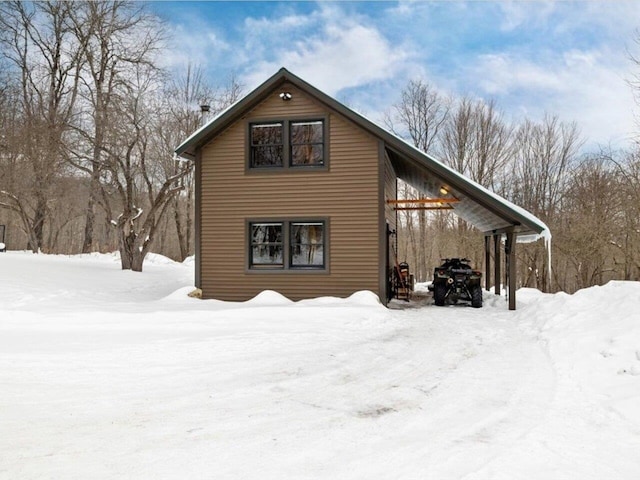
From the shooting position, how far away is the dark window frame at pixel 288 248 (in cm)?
1151

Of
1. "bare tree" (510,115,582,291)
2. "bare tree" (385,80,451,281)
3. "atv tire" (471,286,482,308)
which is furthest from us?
"bare tree" (385,80,451,281)

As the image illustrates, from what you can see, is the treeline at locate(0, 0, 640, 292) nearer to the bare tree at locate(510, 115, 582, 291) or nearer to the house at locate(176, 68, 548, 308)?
the bare tree at locate(510, 115, 582, 291)

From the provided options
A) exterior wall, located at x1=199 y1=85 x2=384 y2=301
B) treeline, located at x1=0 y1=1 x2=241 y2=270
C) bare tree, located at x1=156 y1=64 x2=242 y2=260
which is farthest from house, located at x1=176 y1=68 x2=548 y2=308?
treeline, located at x1=0 y1=1 x2=241 y2=270

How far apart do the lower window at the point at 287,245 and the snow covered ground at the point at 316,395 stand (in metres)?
3.12

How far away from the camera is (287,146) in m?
11.8

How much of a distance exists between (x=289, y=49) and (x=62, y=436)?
29482 mm

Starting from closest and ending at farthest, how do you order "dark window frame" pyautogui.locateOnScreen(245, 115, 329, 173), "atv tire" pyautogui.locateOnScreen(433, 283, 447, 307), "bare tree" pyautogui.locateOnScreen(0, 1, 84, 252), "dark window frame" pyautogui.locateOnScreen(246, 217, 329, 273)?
"dark window frame" pyautogui.locateOnScreen(246, 217, 329, 273) < "dark window frame" pyautogui.locateOnScreen(245, 115, 329, 173) < "atv tire" pyautogui.locateOnScreen(433, 283, 447, 307) < "bare tree" pyautogui.locateOnScreen(0, 1, 84, 252)

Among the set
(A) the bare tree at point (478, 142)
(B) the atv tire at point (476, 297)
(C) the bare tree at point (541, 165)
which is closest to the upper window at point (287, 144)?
(B) the atv tire at point (476, 297)

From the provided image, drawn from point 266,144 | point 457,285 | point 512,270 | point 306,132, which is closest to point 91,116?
point 266,144

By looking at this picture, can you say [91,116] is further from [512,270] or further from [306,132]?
[512,270]

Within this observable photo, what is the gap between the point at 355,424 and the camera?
142 inches

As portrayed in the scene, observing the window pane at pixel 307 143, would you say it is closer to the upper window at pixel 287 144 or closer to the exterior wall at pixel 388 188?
the upper window at pixel 287 144

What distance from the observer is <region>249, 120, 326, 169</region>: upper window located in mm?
11820

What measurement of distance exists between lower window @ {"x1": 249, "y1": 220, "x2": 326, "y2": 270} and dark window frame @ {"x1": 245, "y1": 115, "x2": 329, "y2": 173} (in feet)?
4.91
